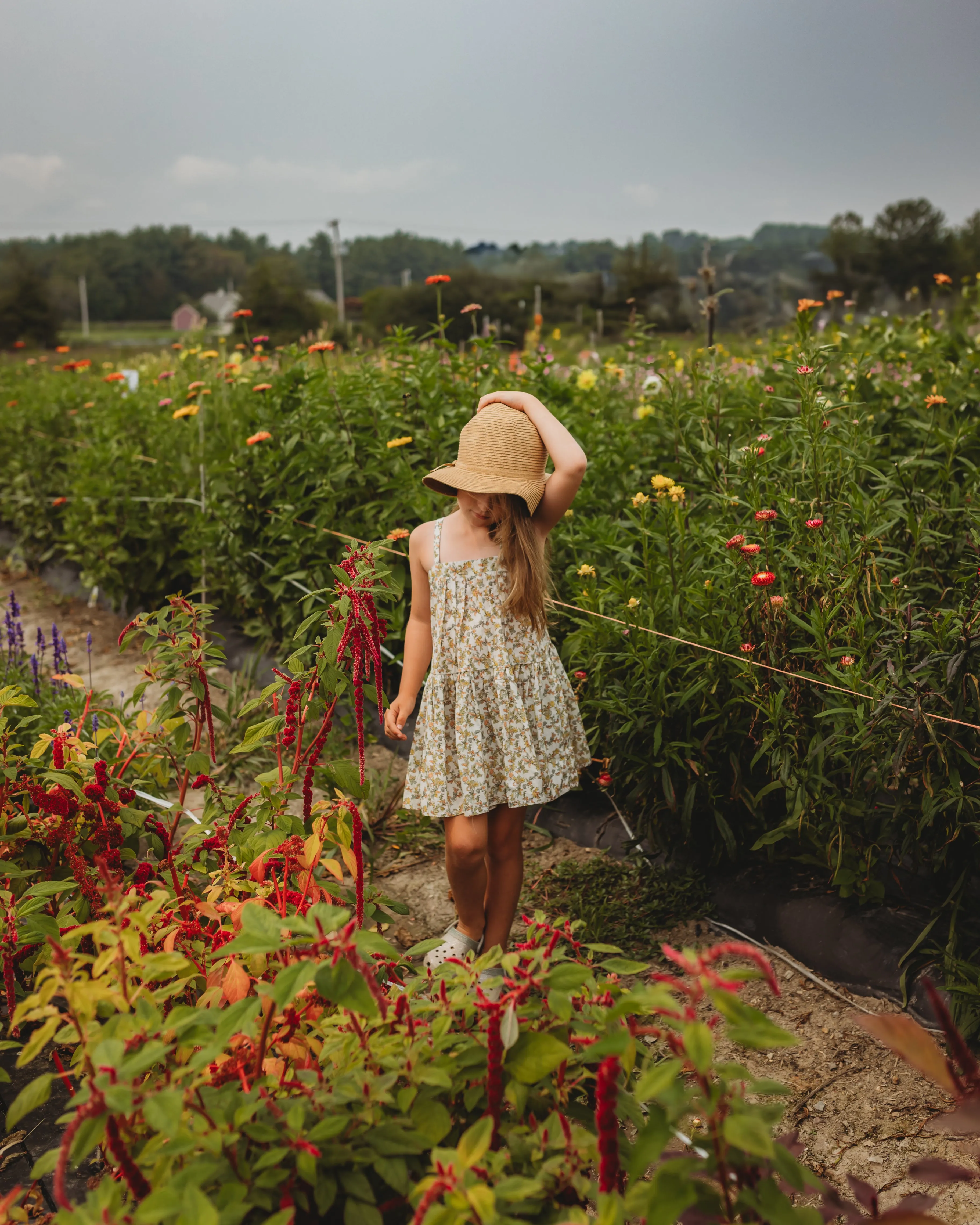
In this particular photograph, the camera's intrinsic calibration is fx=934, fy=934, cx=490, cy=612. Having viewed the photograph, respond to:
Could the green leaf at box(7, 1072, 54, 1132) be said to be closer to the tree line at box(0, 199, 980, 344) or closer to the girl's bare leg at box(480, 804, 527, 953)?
the girl's bare leg at box(480, 804, 527, 953)

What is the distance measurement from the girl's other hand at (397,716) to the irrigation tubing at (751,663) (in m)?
0.37

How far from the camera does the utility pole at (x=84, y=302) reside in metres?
63.5

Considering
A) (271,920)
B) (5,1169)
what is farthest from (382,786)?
(271,920)

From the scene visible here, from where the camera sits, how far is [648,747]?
2.52 m

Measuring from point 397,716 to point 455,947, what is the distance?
22.7 inches

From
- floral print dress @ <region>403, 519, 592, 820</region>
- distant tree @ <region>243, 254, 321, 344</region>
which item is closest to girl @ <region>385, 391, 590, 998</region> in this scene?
floral print dress @ <region>403, 519, 592, 820</region>

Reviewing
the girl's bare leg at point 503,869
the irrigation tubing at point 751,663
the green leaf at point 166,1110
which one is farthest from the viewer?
the girl's bare leg at point 503,869

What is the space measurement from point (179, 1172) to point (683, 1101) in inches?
19.3

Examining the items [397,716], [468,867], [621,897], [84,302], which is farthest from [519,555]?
[84,302]

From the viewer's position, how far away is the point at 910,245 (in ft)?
132

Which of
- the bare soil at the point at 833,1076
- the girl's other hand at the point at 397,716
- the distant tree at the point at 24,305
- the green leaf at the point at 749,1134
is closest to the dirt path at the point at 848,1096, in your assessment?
the bare soil at the point at 833,1076

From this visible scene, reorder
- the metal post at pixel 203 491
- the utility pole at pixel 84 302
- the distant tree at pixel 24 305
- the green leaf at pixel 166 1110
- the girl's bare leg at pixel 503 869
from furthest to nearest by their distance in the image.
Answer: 1. the utility pole at pixel 84 302
2. the distant tree at pixel 24 305
3. the metal post at pixel 203 491
4. the girl's bare leg at pixel 503 869
5. the green leaf at pixel 166 1110

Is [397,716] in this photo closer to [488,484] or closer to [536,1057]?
[488,484]

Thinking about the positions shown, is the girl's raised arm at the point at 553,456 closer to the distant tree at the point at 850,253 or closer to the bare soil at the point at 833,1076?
the bare soil at the point at 833,1076
